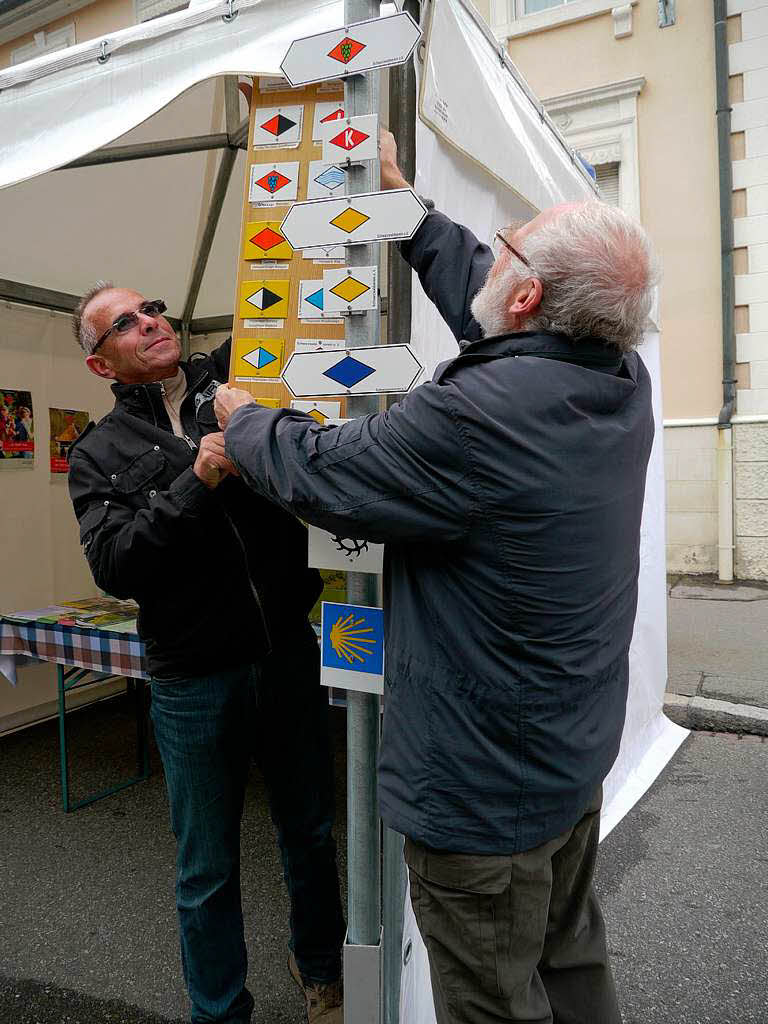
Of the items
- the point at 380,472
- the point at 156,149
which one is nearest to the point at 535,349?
the point at 380,472

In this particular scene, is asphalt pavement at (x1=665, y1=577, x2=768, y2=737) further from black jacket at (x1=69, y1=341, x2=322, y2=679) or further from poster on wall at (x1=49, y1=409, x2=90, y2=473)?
poster on wall at (x1=49, y1=409, x2=90, y2=473)

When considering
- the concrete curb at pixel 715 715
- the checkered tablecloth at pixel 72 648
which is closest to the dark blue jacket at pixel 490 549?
the checkered tablecloth at pixel 72 648

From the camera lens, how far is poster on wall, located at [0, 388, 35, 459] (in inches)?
148

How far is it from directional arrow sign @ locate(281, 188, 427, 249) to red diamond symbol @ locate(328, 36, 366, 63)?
0.24 meters

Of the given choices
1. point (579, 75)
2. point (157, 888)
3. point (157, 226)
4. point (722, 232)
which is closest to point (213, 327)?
point (157, 226)

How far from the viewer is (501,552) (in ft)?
3.80

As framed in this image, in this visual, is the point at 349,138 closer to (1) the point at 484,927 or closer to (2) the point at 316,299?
(2) the point at 316,299

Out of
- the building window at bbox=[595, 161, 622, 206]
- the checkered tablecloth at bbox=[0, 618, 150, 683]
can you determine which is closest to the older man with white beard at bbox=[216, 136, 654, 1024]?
the checkered tablecloth at bbox=[0, 618, 150, 683]

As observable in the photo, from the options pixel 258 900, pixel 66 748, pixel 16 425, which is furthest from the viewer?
pixel 16 425

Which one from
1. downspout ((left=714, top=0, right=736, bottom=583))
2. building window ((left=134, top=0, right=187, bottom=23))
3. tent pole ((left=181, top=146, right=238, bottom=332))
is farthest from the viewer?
building window ((left=134, top=0, right=187, bottom=23))

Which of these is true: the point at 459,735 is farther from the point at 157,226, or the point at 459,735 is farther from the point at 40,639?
the point at 157,226

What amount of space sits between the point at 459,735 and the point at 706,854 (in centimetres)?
223

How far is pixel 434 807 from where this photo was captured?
1203 mm

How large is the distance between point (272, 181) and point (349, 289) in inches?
12.5
